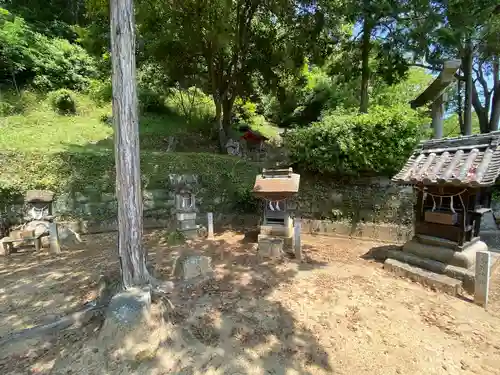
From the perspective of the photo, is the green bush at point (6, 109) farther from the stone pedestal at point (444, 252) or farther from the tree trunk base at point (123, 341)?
the stone pedestal at point (444, 252)

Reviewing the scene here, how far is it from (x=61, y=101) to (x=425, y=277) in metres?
16.3

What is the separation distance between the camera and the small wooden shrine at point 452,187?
426cm

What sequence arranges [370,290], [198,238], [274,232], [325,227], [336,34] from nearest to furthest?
[370,290], [274,232], [198,238], [325,227], [336,34]

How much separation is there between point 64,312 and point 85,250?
121 inches

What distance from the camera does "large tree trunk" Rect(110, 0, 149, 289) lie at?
3062 millimetres

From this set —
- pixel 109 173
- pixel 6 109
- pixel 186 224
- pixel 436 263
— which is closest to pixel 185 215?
pixel 186 224

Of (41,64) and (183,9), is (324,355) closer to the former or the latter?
(183,9)

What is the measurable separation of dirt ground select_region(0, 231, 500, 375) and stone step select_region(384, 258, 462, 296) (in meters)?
0.17

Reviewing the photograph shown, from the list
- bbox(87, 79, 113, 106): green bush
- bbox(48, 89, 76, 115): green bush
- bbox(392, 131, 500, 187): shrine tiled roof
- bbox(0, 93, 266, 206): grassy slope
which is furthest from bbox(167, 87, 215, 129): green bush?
bbox(392, 131, 500, 187): shrine tiled roof

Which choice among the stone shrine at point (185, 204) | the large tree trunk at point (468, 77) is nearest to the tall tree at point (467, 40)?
the large tree trunk at point (468, 77)

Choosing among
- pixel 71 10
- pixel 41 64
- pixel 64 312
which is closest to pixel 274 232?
pixel 64 312

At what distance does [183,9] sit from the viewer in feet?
28.5

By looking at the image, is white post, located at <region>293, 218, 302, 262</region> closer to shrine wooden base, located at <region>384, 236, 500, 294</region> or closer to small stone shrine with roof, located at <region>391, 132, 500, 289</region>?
shrine wooden base, located at <region>384, 236, 500, 294</region>

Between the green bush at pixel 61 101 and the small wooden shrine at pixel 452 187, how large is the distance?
1515 cm
